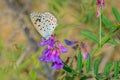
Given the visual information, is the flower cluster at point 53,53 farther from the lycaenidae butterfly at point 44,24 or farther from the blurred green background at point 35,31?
the blurred green background at point 35,31

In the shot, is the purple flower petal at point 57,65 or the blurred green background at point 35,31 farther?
the blurred green background at point 35,31

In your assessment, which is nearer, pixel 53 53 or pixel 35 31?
pixel 53 53

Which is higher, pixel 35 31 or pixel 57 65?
pixel 35 31

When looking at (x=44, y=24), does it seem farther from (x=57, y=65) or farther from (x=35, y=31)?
(x=35, y=31)

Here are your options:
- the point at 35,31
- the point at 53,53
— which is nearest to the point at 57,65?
the point at 53,53

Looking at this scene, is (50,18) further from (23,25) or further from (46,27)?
(23,25)

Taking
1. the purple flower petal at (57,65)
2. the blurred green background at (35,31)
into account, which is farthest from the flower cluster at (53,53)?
the blurred green background at (35,31)
